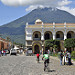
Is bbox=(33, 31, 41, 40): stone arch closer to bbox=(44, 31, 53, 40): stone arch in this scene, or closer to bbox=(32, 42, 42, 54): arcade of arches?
bbox=(44, 31, 53, 40): stone arch

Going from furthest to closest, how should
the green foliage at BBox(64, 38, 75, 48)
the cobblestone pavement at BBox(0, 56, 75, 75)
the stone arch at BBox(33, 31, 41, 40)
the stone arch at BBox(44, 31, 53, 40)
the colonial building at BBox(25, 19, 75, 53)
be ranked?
the stone arch at BBox(33, 31, 41, 40), the stone arch at BBox(44, 31, 53, 40), the colonial building at BBox(25, 19, 75, 53), the green foliage at BBox(64, 38, 75, 48), the cobblestone pavement at BBox(0, 56, 75, 75)

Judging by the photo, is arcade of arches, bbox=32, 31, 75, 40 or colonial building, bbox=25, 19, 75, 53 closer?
colonial building, bbox=25, 19, 75, 53

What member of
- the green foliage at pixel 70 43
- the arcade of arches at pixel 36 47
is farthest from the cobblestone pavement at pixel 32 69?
the arcade of arches at pixel 36 47

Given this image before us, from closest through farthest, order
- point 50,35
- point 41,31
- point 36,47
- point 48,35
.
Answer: point 41,31, point 36,47, point 50,35, point 48,35

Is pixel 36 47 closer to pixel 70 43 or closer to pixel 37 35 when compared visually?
pixel 37 35

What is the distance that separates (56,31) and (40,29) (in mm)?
4169

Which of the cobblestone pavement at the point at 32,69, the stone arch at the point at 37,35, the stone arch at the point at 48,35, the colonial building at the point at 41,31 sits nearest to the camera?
the cobblestone pavement at the point at 32,69

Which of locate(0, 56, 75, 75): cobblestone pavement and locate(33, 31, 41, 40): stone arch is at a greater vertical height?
locate(33, 31, 41, 40): stone arch

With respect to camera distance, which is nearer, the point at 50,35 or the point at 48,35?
the point at 50,35

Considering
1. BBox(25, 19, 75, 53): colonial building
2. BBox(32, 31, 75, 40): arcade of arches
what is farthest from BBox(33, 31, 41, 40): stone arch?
BBox(25, 19, 75, 53): colonial building

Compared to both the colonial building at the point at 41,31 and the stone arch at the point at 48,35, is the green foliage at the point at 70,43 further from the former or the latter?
the stone arch at the point at 48,35

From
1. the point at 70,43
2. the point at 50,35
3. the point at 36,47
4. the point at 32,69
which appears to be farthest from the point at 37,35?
the point at 32,69

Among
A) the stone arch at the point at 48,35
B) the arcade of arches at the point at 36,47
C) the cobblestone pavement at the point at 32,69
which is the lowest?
the cobblestone pavement at the point at 32,69

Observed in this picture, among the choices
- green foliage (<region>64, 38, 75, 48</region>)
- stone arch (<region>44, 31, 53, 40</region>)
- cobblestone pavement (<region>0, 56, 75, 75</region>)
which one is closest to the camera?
cobblestone pavement (<region>0, 56, 75, 75</region>)
